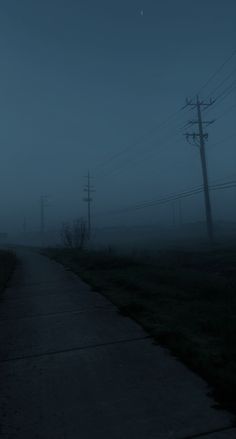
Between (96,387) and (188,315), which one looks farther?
(188,315)

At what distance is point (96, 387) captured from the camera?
5.19 m

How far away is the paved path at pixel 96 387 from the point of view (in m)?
4.16

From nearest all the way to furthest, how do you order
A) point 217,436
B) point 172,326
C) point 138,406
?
point 217,436
point 138,406
point 172,326

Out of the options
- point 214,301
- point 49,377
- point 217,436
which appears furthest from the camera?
point 214,301

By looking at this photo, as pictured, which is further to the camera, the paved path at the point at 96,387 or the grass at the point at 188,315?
the grass at the point at 188,315

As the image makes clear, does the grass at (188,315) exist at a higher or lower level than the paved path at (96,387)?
higher

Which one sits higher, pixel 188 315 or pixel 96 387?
pixel 188 315

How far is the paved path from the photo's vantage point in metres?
4.16

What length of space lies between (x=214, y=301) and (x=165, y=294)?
1.33 meters

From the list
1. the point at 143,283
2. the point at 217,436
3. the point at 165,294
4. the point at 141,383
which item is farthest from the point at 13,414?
the point at 143,283

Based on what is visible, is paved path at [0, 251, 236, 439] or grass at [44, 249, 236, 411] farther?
grass at [44, 249, 236, 411]

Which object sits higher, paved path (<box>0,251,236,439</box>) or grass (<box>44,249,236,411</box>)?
grass (<box>44,249,236,411</box>)

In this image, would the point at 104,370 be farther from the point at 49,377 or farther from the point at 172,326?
the point at 172,326

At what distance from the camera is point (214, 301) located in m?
10.9
